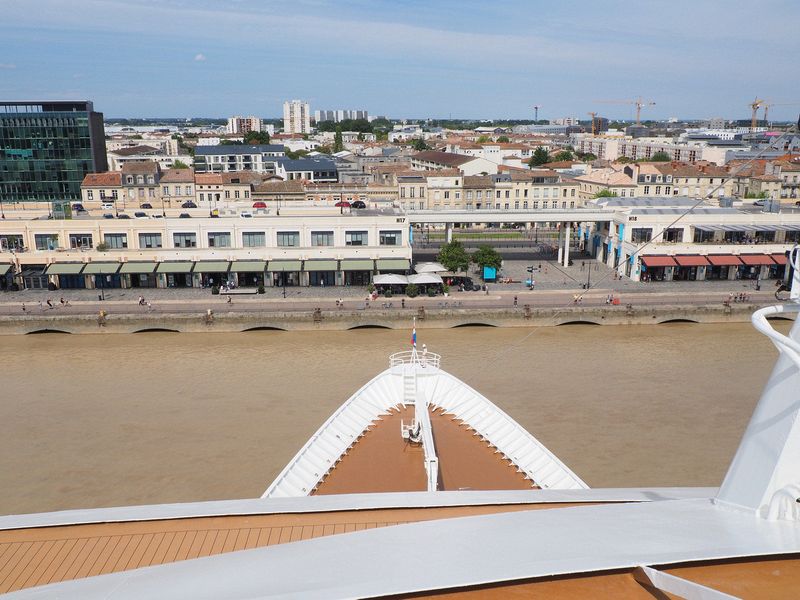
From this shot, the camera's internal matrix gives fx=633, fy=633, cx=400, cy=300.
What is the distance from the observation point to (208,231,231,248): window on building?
2470cm

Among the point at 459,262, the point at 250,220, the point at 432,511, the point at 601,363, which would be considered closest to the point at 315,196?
the point at 250,220

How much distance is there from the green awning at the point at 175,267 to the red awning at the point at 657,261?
17.7m

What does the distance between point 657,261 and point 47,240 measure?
2398 cm

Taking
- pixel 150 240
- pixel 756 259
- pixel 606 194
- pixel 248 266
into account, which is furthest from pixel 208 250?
pixel 606 194

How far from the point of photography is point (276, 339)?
19.4 metres

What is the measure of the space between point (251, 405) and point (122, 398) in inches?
123

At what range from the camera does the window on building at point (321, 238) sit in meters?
24.9

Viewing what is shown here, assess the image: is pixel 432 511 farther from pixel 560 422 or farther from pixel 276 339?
pixel 276 339

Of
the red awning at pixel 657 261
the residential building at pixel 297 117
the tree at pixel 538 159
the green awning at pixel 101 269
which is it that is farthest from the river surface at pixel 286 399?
the residential building at pixel 297 117

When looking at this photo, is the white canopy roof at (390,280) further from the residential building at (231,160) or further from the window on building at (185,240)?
the residential building at (231,160)

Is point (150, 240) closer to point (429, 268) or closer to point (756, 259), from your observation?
point (429, 268)

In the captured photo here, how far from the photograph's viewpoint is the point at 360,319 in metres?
20.4

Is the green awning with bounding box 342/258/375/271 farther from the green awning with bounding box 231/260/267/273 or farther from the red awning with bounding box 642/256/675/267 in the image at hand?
the red awning with bounding box 642/256/675/267

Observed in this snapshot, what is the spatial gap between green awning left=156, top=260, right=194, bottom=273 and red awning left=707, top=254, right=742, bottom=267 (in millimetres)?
20393
